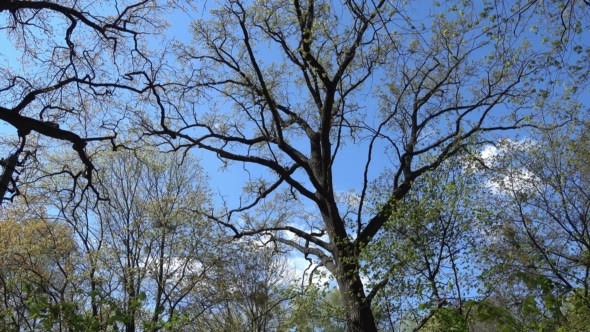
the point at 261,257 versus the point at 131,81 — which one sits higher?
the point at 261,257

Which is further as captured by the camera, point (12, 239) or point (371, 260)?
point (12, 239)

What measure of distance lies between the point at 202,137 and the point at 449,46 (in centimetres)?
580

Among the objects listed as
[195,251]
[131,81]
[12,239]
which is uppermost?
[12,239]

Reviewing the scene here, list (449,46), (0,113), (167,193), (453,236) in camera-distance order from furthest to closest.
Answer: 1. (167,193)
2. (449,46)
3. (453,236)
4. (0,113)

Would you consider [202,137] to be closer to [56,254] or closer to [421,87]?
[421,87]

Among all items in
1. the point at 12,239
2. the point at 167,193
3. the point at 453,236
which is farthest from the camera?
the point at 167,193

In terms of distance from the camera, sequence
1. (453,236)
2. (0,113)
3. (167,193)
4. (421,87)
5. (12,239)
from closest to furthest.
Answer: (0,113) < (453,236) < (421,87) < (12,239) < (167,193)

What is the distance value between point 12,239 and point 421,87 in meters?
12.6

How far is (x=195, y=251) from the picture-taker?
15.1 meters

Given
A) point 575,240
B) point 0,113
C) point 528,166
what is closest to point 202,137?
point 0,113

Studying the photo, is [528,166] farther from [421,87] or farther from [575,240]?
[421,87]

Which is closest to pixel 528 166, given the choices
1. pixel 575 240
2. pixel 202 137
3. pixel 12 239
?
pixel 575 240

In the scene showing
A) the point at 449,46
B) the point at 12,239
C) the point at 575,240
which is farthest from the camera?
the point at 12,239

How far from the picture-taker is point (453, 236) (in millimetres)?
7418
